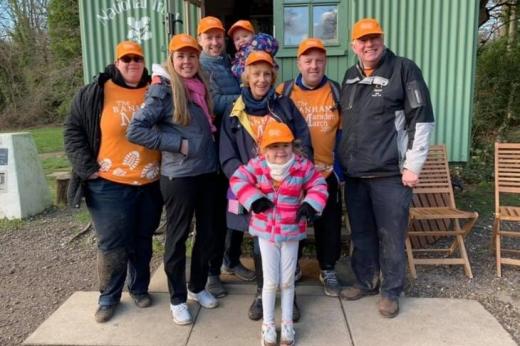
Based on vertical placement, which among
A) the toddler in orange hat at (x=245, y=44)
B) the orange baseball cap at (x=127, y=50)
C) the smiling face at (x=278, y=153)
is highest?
the toddler in orange hat at (x=245, y=44)

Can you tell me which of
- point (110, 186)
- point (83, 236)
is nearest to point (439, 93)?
point (110, 186)

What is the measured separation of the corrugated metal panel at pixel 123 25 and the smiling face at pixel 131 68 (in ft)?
8.52

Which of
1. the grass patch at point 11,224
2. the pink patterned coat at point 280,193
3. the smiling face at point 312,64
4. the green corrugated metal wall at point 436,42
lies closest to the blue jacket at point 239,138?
the pink patterned coat at point 280,193

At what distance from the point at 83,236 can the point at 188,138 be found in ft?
9.96

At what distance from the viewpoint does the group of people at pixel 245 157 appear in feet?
9.59

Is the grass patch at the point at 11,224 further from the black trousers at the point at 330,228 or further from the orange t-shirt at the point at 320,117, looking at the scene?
the orange t-shirt at the point at 320,117

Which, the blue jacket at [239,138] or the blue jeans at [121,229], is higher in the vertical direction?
the blue jacket at [239,138]

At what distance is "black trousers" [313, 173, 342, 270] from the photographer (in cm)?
355

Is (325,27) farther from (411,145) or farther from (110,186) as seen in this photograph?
(110,186)

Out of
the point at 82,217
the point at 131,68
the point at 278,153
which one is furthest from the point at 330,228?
the point at 82,217

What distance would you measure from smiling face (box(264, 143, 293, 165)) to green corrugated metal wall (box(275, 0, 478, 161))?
271 centimetres

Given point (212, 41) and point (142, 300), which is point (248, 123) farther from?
point (142, 300)

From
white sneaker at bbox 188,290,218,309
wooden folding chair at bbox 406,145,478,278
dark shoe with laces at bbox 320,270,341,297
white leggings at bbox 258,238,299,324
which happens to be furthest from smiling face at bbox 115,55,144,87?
wooden folding chair at bbox 406,145,478,278

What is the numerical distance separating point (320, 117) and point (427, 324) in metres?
1.66
